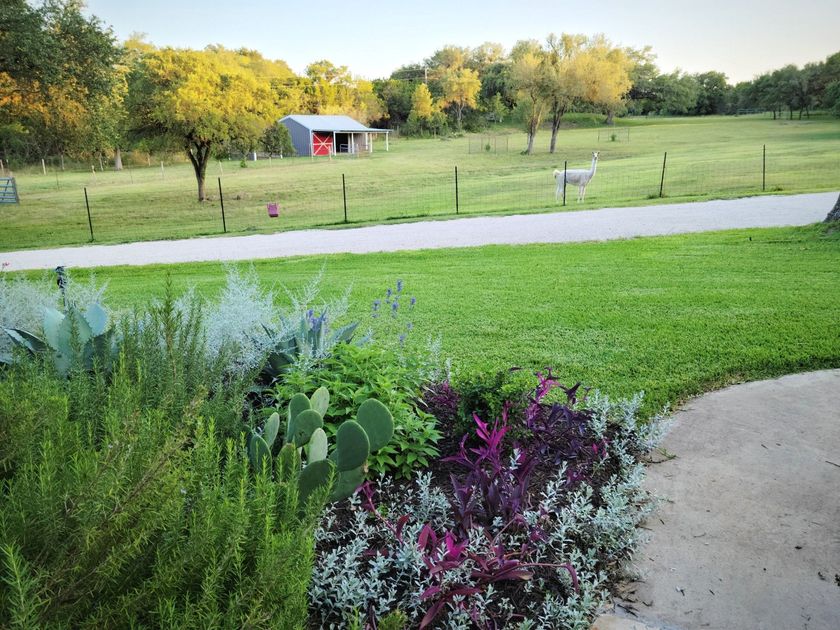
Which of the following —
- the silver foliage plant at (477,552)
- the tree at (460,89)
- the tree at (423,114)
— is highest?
the tree at (460,89)

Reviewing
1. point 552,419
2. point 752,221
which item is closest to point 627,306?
point 552,419

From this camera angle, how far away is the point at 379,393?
113 inches

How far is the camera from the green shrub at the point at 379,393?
2742 millimetres

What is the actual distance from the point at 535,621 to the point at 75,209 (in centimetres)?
2921

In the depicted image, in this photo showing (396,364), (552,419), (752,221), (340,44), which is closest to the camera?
(552,419)

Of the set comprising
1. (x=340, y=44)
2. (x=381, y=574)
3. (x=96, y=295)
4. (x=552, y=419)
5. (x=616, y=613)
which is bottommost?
(x=616, y=613)

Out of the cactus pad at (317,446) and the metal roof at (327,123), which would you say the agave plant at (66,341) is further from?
the metal roof at (327,123)

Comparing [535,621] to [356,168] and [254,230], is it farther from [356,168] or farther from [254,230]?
[356,168]

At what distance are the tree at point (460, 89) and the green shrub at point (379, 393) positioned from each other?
69.1m

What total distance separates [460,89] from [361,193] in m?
46.6

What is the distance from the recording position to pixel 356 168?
132 feet

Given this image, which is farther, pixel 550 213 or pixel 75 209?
pixel 75 209

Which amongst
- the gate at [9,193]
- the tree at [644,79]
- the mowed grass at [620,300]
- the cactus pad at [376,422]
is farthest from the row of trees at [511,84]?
the cactus pad at [376,422]

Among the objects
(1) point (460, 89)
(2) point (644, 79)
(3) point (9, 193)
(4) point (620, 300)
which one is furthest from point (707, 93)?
(4) point (620, 300)
